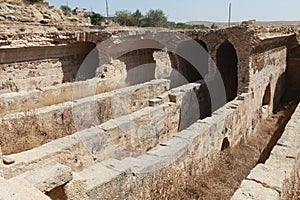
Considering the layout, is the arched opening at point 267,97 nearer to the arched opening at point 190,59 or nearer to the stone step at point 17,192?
the arched opening at point 190,59

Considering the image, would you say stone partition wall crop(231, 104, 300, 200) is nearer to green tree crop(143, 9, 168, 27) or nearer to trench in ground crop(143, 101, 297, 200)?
trench in ground crop(143, 101, 297, 200)

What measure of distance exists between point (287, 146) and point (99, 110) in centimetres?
452

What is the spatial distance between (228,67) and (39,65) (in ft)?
25.4

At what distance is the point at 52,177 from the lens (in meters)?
3.08

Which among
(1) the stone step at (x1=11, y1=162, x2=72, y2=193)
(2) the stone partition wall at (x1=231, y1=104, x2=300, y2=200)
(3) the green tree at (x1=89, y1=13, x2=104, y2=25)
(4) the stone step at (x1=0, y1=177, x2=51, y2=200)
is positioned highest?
(3) the green tree at (x1=89, y1=13, x2=104, y2=25)

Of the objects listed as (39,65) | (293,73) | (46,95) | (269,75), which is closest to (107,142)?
(46,95)

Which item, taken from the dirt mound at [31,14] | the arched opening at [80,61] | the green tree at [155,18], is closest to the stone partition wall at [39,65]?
the arched opening at [80,61]

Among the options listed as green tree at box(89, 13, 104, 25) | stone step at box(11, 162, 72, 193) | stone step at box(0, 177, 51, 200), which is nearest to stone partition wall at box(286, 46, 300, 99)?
stone step at box(11, 162, 72, 193)

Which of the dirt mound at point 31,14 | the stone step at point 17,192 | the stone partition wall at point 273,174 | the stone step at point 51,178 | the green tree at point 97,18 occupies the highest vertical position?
the green tree at point 97,18

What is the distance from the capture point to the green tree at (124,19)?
4222 centimetres

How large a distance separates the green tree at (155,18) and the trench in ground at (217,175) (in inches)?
1523

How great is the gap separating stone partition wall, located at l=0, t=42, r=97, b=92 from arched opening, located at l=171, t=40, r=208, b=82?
12.9 feet

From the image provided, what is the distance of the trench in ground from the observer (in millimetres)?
4207

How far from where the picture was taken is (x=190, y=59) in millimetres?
12938
